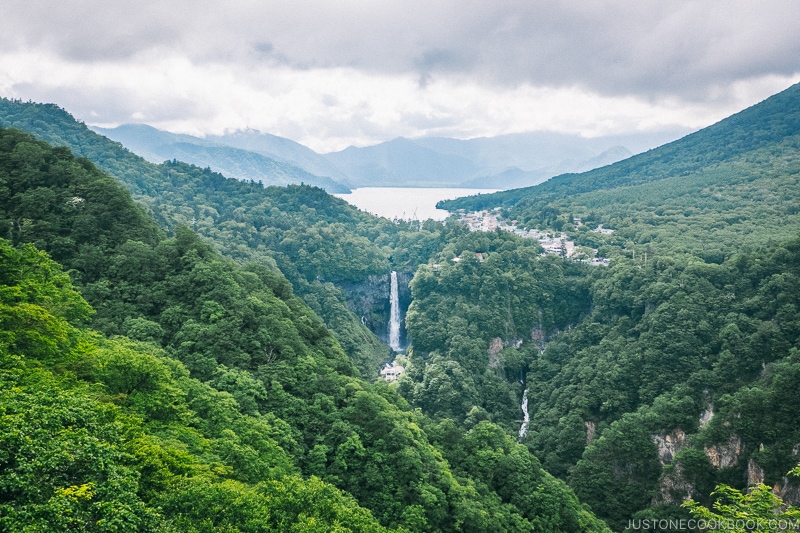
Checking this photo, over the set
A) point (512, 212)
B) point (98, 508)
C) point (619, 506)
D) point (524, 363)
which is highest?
point (512, 212)

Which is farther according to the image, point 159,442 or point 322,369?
point 322,369

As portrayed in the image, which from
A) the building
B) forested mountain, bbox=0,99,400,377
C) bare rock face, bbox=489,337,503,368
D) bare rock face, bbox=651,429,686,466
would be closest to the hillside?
forested mountain, bbox=0,99,400,377

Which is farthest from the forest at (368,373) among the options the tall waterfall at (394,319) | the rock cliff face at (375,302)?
the tall waterfall at (394,319)

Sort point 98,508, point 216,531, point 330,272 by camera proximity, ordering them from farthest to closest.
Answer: point 330,272 < point 216,531 < point 98,508

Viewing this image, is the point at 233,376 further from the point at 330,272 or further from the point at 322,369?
the point at 330,272

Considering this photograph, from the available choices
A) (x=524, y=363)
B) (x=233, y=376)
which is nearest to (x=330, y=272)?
(x=524, y=363)

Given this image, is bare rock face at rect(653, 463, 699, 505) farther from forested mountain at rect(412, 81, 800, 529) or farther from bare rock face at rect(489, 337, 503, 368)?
bare rock face at rect(489, 337, 503, 368)
